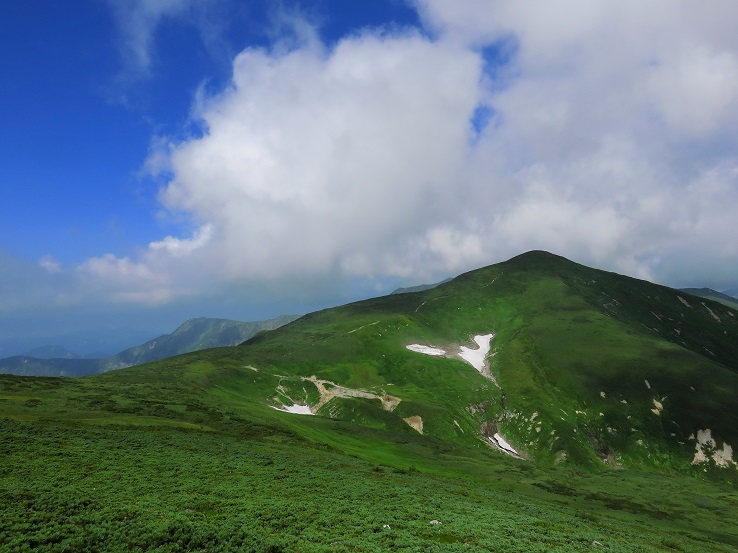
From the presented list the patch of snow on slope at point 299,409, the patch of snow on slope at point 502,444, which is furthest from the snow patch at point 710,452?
the patch of snow on slope at point 299,409

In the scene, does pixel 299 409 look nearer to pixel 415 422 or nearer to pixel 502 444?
pixel 415 422

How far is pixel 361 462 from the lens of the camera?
7406 cm

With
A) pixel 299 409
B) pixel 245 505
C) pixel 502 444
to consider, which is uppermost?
pixel 245 505

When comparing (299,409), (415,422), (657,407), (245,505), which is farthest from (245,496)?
(657,407)

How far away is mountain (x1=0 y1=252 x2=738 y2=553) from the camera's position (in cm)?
3375

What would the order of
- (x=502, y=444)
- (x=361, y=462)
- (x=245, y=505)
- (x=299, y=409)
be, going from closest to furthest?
(x=245, y=505)
(x=361, y=462)
(x=299, y=409)
(x=502, y=444)

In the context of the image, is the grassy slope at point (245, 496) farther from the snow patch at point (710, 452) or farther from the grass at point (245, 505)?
the snow patch at point (710, 452)

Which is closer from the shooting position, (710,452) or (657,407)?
(710,452)

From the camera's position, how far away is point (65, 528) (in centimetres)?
2944

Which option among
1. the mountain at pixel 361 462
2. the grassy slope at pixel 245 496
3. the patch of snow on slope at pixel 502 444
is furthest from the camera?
the patch of snow on slope at pixel 502 444

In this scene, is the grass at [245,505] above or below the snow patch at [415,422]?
above

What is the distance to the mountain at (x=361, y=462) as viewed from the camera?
3375 centimetres

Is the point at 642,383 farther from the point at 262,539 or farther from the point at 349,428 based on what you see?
the point at 262,539

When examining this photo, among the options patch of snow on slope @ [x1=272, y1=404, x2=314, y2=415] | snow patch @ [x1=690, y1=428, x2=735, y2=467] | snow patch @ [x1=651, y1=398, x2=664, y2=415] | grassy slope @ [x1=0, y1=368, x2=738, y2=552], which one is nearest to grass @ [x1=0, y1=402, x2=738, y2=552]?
grassy slope @ [x1=0, y1=368, x2=738, y2=552]
